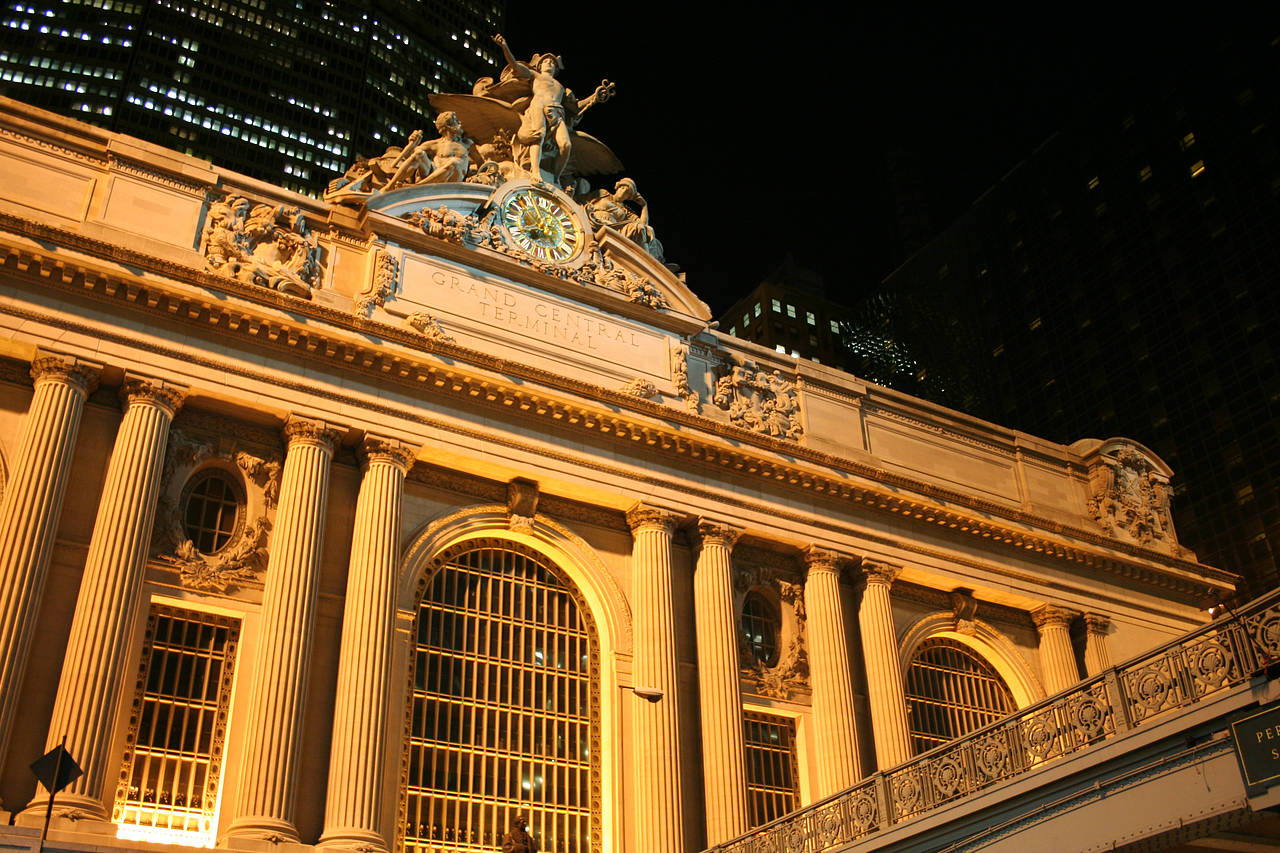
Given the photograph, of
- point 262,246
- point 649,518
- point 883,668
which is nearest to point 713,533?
point 649,518

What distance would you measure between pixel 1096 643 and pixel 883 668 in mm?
8783

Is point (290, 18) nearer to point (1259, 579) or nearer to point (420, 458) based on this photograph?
point (420, 458)

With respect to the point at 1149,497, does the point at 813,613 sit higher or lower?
lower

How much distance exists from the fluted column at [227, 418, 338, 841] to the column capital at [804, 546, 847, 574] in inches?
506

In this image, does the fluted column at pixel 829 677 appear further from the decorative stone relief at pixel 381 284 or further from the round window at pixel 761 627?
the decorative stone relief at pixel 381 284

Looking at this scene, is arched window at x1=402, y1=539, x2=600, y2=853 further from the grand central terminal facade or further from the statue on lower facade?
the statue on lower facade

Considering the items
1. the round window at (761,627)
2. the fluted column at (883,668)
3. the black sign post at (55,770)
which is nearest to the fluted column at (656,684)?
the round window at (761,627)

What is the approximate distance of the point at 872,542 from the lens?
34.0 m

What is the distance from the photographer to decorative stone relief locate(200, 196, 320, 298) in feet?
91.0

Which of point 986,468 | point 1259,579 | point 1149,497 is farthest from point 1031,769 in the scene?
point 1259,579

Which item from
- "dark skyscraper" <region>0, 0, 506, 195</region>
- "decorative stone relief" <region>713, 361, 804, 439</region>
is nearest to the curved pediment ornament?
"decorative stone relief" <region>713, 361, 804, 439</region>

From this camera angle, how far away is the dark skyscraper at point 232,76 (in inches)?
2330

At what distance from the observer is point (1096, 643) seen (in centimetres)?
3697

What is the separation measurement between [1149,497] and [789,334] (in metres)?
41.7
